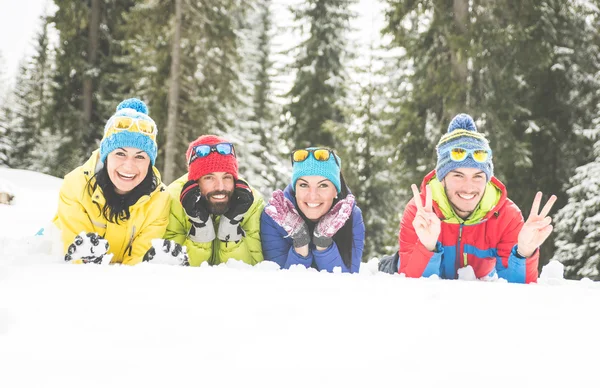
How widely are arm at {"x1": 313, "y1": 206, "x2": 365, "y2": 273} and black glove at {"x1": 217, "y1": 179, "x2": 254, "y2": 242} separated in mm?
727

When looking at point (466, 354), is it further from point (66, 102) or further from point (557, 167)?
point (66, 102)

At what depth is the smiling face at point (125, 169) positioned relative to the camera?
348cm

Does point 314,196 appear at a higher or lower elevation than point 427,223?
higher

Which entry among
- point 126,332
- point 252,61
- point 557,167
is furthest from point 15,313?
point 252,61

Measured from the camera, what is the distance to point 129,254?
12.0 feet

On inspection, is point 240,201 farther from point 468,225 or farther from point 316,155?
point 468,225

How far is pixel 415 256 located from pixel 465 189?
673 mm

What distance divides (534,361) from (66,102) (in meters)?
17.8

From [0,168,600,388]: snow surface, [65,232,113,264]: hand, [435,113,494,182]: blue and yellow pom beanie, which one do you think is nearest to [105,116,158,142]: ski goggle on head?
[65,232,113,264]: hand

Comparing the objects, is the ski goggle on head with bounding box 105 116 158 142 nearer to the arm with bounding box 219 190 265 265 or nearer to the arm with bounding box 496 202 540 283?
the arm with bounding box 219 190 265 265

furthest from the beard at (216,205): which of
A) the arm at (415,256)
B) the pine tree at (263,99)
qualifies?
the pine tree at (263,99)

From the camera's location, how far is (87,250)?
312cm

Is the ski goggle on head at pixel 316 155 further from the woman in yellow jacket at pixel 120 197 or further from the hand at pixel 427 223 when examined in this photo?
the woman in yellow jacket at pixel 120 197

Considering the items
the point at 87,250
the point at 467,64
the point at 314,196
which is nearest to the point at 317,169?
the point at 314,196
